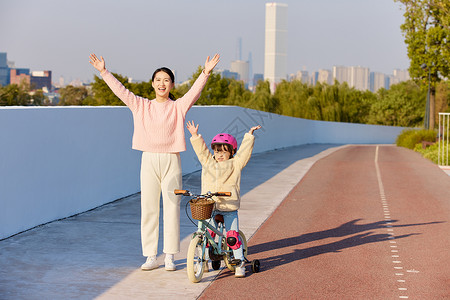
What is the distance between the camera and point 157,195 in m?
6.42

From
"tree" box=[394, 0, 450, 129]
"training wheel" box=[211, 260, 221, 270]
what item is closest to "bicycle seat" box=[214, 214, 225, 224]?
"training wheel" box=[211, 260, 221, 270]

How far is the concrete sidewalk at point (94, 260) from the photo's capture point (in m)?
5.70

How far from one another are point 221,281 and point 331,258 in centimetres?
167

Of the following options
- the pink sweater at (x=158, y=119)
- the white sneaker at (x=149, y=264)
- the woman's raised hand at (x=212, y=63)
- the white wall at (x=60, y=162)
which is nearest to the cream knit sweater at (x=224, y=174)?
the pink sweater at (x=158, y=119)

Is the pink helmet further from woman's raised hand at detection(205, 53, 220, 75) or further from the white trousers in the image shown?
woman's raised hand at detection(205, 53, 220, 75)

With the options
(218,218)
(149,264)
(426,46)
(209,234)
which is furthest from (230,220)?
(426,46)

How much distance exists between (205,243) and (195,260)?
0.20 m

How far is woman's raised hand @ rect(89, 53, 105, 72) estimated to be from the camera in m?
6.33

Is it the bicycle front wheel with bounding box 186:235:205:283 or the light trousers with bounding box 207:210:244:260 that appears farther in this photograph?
the light trousers with bounding box 207:210:244:260

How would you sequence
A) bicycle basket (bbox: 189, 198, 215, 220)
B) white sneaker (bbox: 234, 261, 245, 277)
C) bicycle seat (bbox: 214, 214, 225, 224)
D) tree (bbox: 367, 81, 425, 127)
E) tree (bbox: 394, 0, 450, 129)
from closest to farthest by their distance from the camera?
bicycle basket (bbox: 189, 198, 215, 220)
white sneaker (bbox: 234, 261, 245, 277)
bicycle seat (bbox: 214, 214, 225, 224)
tree (bbox: 394, 0, 450, 129)
tree (bbox: 367, 81, 425, 127)

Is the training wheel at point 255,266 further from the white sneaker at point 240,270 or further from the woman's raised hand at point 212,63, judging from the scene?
the woman's raised hand at point 212,63

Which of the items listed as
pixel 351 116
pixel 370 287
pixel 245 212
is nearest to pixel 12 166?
pixel 245 212

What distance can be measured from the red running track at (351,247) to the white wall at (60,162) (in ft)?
9.74

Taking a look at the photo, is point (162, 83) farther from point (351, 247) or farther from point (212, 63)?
point (351, 247)
